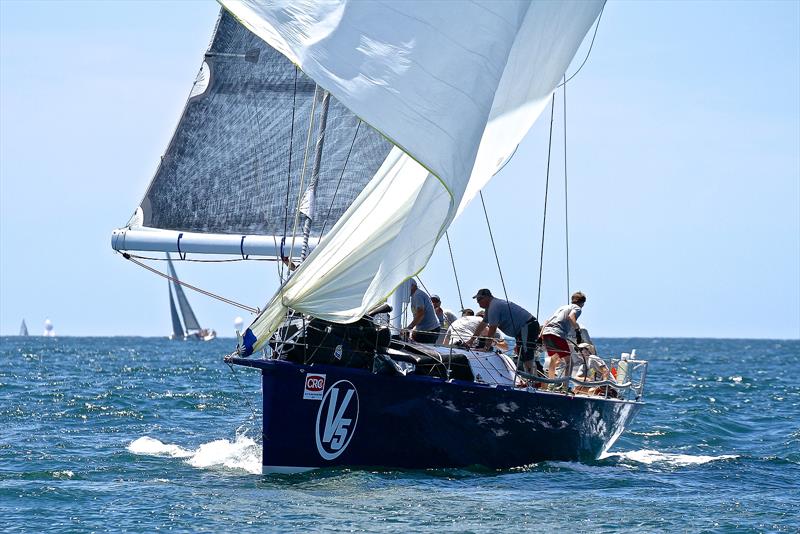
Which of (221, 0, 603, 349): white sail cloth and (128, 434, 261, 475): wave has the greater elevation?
(221, 0, 603, 349): white sail cloth

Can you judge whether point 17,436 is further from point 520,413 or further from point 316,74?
point 316,74

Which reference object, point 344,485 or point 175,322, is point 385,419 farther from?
point 175,322

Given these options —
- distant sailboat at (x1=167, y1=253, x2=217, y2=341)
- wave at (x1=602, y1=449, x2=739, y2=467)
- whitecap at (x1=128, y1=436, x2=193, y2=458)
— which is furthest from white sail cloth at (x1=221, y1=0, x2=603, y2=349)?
distant sailboat at (x1=167, y1=253, x2=217, y2=341)

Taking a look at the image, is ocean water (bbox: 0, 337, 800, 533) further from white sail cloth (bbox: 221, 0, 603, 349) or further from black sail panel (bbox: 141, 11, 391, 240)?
black sail panel (bbox: 141, 11, 391, 240)

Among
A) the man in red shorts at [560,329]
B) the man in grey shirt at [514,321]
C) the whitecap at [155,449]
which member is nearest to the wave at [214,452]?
the whitecap at [155,449]

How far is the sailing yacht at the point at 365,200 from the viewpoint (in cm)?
1180

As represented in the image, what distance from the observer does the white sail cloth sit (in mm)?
11641

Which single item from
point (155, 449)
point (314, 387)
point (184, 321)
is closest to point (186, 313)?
point (184, 321)

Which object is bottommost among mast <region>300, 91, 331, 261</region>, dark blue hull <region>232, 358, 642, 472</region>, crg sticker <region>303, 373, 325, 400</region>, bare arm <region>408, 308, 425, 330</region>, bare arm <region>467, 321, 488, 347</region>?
dark blue hull <region>232, 358, 642, 472</region>

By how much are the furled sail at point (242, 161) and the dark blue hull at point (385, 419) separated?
2.96 metres

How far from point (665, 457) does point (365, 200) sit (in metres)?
6.78

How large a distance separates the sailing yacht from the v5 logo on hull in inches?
0.9

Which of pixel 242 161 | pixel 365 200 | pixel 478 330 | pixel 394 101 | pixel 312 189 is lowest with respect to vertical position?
pixel 478 330

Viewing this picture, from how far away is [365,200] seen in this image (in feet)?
44.5
